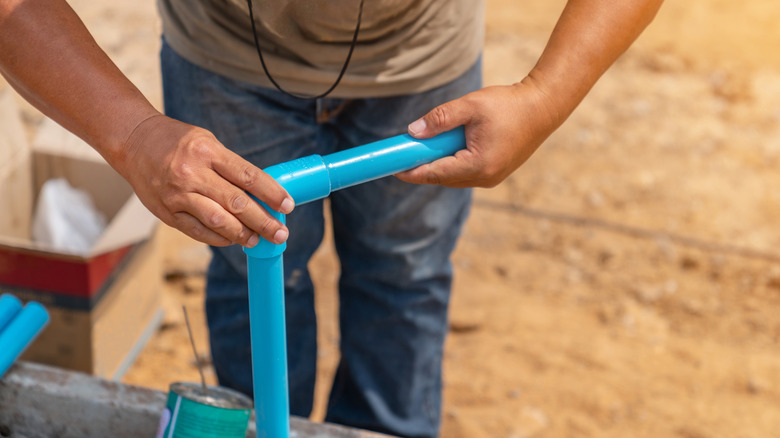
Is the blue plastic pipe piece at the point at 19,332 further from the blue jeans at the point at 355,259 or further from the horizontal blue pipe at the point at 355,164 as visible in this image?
the horizontal blue pipe at the point at 355,164

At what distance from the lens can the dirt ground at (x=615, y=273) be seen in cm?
204

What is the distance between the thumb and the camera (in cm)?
100

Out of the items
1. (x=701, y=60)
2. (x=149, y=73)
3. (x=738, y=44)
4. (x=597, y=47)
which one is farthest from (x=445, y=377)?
(x=738, y=44)

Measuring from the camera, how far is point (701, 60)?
12.2 ft

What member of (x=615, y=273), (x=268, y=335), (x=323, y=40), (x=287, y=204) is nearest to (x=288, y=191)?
(x=287, y=204)

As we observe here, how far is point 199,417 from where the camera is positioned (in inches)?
42.4

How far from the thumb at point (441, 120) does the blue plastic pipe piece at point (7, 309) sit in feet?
2.40

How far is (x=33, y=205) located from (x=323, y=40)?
47.4 inches

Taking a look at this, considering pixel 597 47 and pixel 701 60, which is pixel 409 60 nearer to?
pixel 597 47

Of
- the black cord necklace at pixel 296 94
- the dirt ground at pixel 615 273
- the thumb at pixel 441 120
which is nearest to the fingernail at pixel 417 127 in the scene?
the thumb at pixel 441 120

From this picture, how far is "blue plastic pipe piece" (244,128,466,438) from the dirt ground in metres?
0.96

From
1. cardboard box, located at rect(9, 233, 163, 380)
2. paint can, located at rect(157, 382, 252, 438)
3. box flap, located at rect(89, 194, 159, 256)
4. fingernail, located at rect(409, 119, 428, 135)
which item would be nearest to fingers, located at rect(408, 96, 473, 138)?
fingernail, located at rect(409, 119, 428, 135)

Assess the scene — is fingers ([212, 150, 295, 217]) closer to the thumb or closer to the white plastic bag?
the thumb

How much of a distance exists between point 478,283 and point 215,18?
1491mm
